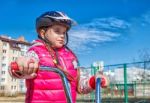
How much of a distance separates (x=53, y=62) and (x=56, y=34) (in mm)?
230

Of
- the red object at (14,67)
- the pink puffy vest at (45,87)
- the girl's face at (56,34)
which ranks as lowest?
the pink puffy vest at (45,87)

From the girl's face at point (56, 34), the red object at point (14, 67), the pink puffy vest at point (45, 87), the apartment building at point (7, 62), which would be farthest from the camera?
the apartment building at point (7, 62)

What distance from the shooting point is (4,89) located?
83.2 meters

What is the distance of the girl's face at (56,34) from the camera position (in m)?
2.91

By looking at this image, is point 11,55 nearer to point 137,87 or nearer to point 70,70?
point 137,87

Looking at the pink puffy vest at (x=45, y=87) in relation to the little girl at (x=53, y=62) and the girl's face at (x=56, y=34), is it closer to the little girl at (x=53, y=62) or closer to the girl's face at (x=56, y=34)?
the little girl at (x=53, y=62)

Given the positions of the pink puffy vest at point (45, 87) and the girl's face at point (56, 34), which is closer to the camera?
the pink puffy vest at point (45, 87)

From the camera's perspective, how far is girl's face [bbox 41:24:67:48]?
2908 millimetres

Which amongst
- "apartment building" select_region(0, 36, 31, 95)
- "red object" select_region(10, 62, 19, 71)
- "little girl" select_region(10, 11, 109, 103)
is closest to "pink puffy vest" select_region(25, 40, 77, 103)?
"little girl" select_region(10, 11, 109, 103)

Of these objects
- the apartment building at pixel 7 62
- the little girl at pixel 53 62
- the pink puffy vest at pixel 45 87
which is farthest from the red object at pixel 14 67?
the apartment building at pixel 7 62

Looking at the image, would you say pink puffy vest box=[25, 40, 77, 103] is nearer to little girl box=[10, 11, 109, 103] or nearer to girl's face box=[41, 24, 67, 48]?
little girl box=[10, 11, 109, 103]

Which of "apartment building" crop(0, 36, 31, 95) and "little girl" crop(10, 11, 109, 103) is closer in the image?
"little girl" crop(10, 11, 109, 103)

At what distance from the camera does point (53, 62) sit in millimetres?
2826

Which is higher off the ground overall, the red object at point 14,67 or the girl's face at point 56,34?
the girl's face at point 56,34
